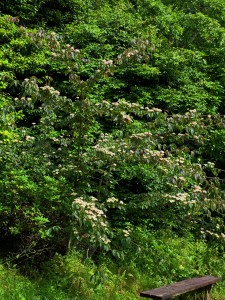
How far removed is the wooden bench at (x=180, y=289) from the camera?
455cm

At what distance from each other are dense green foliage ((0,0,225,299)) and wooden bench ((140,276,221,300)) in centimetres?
57

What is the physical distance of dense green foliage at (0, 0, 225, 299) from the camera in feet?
16.9

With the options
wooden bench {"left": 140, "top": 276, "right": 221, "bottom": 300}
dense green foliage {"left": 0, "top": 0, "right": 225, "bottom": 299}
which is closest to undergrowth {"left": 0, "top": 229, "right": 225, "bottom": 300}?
dense green foliage {"left": 0, "top": 0, "right": 225, "bottom": 299}

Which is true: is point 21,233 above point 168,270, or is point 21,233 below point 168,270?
above

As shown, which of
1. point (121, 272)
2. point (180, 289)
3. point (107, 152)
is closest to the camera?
point (180, 289)

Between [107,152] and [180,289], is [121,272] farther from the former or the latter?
[107,152]

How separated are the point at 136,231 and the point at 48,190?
2061 millimetres

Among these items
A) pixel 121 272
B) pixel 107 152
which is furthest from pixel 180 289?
pixel 107 152

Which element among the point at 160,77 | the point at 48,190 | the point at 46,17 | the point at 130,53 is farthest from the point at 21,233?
the point at 46,17

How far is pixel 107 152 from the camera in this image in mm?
5180

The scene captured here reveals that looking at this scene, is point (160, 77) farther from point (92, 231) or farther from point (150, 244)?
point (92, 231)

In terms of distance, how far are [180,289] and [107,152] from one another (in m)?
1.91

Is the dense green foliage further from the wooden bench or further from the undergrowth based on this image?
the wooden bench

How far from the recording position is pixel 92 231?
4.26m
